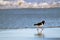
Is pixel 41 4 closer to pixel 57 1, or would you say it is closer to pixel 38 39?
pixel 57 1

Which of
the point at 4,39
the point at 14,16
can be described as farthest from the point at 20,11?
the point at 4,39

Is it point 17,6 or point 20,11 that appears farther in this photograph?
point 20,11

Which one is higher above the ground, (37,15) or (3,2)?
(3,2)

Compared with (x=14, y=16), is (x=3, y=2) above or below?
above

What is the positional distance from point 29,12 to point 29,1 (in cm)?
93

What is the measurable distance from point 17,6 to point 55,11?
1.51 meters

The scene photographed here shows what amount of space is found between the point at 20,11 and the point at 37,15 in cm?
63

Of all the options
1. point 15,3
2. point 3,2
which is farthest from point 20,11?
point 3,2

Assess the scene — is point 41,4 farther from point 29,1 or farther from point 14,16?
point 14,16

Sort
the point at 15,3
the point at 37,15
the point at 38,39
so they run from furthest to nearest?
the point at 37,15 < the point at 15,3 < the point at 38,39

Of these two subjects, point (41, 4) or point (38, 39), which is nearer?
point (38, 39)

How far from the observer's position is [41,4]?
24.2ft

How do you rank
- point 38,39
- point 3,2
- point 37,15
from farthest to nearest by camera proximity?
point 37,15, point 3,2, point 38,39

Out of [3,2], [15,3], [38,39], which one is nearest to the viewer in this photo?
[38,39]
